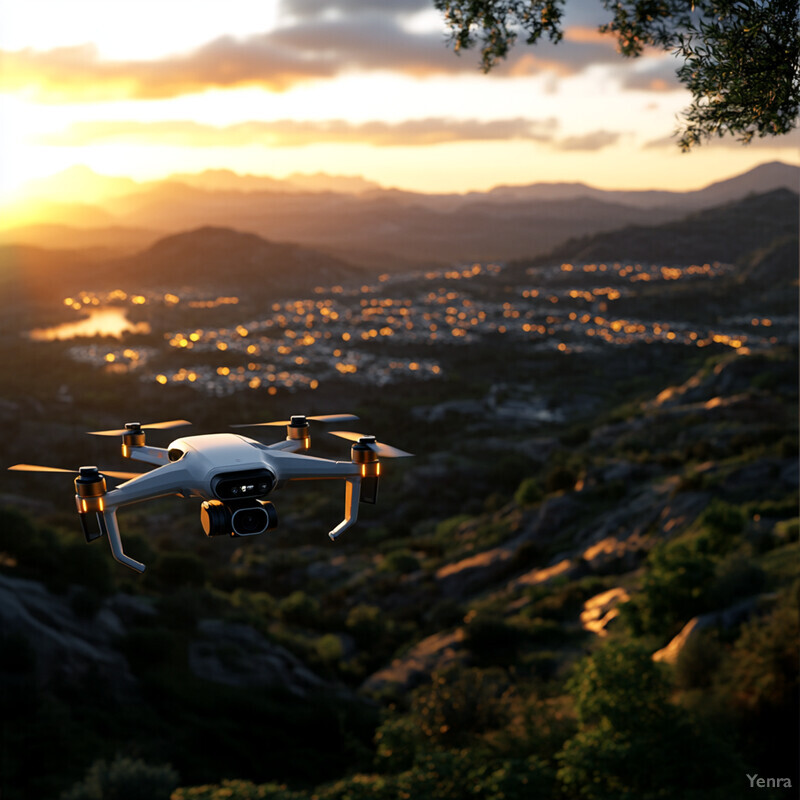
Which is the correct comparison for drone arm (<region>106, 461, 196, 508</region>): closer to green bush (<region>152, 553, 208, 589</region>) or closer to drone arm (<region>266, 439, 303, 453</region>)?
drone arm (<region>266, 439, 303, 453</region>)

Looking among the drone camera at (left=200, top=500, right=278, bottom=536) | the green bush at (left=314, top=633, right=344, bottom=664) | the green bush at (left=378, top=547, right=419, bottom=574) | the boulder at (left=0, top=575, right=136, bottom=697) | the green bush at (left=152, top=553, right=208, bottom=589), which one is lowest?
the green bush at (left=378, top=547, right=419, bottom=574)

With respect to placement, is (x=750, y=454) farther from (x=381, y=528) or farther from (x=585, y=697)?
(x=381, y=528)

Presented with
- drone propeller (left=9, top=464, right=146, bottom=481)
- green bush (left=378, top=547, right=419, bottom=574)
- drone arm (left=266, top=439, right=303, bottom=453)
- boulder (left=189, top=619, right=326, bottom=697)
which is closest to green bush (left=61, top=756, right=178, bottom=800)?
boulder (left=189, top=619, right=326, bottom=697)

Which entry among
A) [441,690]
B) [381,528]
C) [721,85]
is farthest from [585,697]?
[381,528]

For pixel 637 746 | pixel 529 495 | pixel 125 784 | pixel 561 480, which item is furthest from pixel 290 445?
pixel 561 480

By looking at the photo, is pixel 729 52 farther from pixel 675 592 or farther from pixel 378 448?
pixel 675 592

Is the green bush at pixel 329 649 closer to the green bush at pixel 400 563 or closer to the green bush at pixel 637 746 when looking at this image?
the green bush at pixel 400 563
